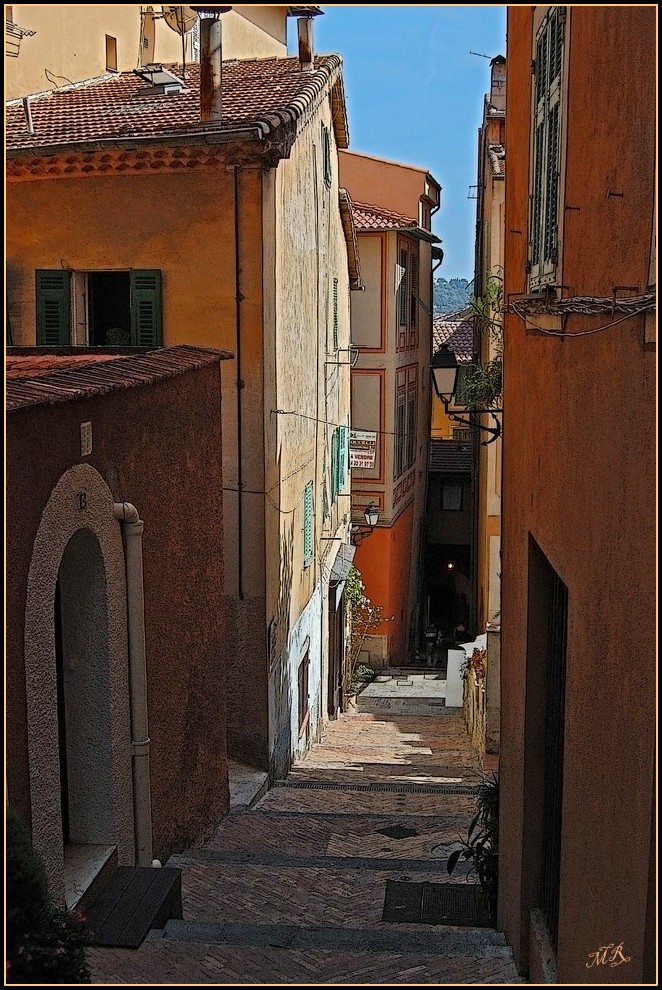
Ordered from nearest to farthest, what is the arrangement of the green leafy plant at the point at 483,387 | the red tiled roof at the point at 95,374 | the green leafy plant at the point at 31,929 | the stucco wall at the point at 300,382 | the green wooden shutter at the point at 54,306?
the green leafy plant at the point at 31,929 < the red tiled roof at the point at 95,374 < the green leafy plant at the point at 483,387 < the green wooden shutter at the point at 54,306 < the stucco wall at the point at 300,382

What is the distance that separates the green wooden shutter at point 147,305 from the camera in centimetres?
1331

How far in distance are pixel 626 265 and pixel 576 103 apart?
1544mm

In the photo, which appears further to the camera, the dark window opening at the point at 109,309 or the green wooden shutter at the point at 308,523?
the green wooden shutter at the point at 308,523

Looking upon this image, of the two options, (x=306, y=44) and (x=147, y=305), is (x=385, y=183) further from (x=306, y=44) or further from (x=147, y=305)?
(x=147, y=305)

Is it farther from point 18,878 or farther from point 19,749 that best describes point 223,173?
point 18,878

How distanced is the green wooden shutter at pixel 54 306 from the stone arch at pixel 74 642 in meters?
6.84

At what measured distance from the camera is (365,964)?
21.8 feet

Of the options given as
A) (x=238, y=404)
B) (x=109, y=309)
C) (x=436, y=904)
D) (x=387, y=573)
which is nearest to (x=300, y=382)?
(x=238, y=404)

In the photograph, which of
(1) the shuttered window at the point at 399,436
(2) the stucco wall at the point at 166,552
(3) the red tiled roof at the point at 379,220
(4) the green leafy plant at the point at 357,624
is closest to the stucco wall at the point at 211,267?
(2) the stucco wall at the point at 166,552

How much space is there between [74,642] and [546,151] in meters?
4.18

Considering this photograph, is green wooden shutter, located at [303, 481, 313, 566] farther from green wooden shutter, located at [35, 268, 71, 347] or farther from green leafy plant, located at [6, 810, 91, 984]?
green leafy plant, located at [6, 810, 91, 984]

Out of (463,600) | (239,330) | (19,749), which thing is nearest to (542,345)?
(19,749)

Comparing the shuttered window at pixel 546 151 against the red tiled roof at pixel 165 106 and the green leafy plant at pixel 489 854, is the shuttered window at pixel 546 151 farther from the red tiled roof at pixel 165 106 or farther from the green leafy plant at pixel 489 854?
the red tiled roof at pixel 165 106

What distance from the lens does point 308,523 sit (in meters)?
17.6
